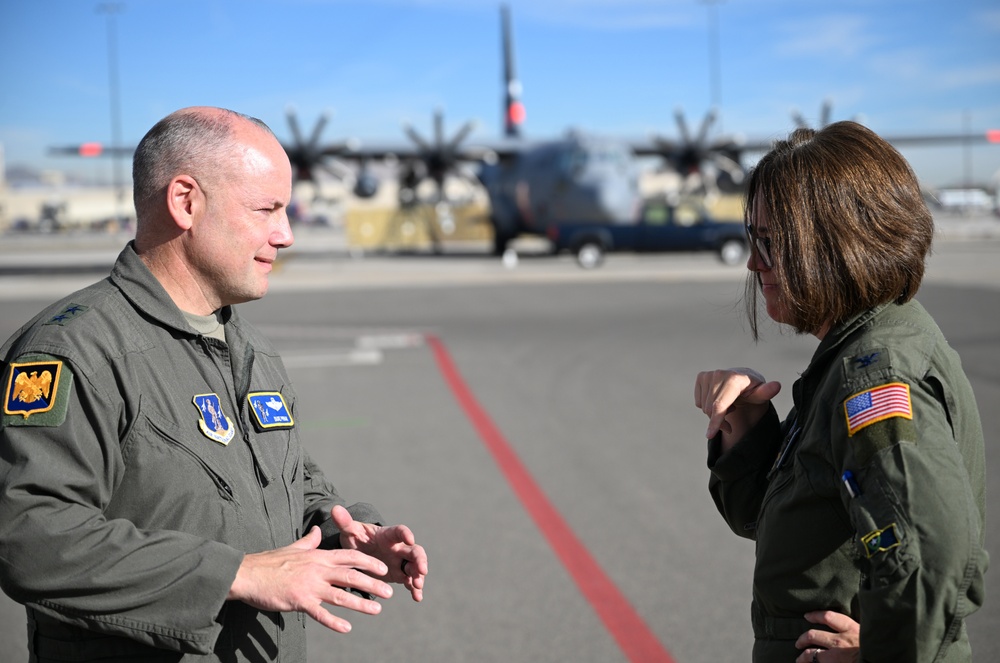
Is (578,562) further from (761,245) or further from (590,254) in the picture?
(590,254)

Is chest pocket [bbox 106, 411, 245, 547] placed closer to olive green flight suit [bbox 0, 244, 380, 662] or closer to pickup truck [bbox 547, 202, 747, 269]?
olive green flight suit [bbox 0, 244, 380, 662]

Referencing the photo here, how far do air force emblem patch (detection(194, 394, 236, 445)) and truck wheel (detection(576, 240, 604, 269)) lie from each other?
24.6 m

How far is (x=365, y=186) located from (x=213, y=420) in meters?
32.4

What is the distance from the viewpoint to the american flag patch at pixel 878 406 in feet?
5.13

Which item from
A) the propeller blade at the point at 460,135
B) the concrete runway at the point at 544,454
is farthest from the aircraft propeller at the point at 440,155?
the concrete runway at the point at 544,454

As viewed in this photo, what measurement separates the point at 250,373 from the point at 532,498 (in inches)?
159

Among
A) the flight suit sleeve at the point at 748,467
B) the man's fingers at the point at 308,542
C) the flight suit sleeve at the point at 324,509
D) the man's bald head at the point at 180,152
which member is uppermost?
the man's bald head at the point at 180,152

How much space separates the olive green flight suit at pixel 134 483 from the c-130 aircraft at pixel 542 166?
2496 cm

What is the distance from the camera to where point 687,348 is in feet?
38.1

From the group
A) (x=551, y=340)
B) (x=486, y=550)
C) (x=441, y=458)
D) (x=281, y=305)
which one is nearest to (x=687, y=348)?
(x=551, y=340)

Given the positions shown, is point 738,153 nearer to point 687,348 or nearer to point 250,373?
point 687,348

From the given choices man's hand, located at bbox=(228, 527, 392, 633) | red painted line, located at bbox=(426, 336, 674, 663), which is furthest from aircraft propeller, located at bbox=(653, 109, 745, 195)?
man's hand, located at bbox=(228, 527, 392, 633)

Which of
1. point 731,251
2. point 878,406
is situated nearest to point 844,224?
point 878,406

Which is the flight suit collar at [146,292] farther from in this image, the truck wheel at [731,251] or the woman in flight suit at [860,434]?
the truck wheel at [731,251]
